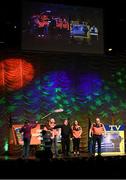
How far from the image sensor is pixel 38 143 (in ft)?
52.3

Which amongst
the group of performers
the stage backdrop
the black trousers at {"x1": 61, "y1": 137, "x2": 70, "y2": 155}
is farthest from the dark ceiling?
the black trousers at {"x1": 61, "y1": 137, "x2": 70, "y2": 155}

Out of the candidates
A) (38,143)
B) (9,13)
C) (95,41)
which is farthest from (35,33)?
(38,143)

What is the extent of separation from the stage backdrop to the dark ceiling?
63cm

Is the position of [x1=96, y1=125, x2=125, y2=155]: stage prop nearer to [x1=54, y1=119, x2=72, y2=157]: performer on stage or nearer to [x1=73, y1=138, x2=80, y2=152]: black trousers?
[x1=73, y1=138, x2=80, y2=152]: black trousers

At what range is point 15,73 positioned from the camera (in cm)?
1655

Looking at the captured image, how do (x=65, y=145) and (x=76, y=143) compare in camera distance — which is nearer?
(x=65, y=145)

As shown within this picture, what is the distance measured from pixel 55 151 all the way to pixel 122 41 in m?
6.83

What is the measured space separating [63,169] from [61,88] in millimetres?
12674

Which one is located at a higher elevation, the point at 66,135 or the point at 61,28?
the point at 61,28

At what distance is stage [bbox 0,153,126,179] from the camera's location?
4203mm

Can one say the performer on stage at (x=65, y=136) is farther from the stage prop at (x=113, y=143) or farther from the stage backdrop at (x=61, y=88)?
the stage backdrop at (x=61, y=88)

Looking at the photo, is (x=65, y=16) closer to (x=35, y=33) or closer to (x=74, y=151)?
(x=35, y=33)

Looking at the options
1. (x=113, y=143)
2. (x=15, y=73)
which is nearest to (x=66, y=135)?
(x=113, y=143)

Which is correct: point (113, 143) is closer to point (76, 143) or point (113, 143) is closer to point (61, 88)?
point (76, 143)
